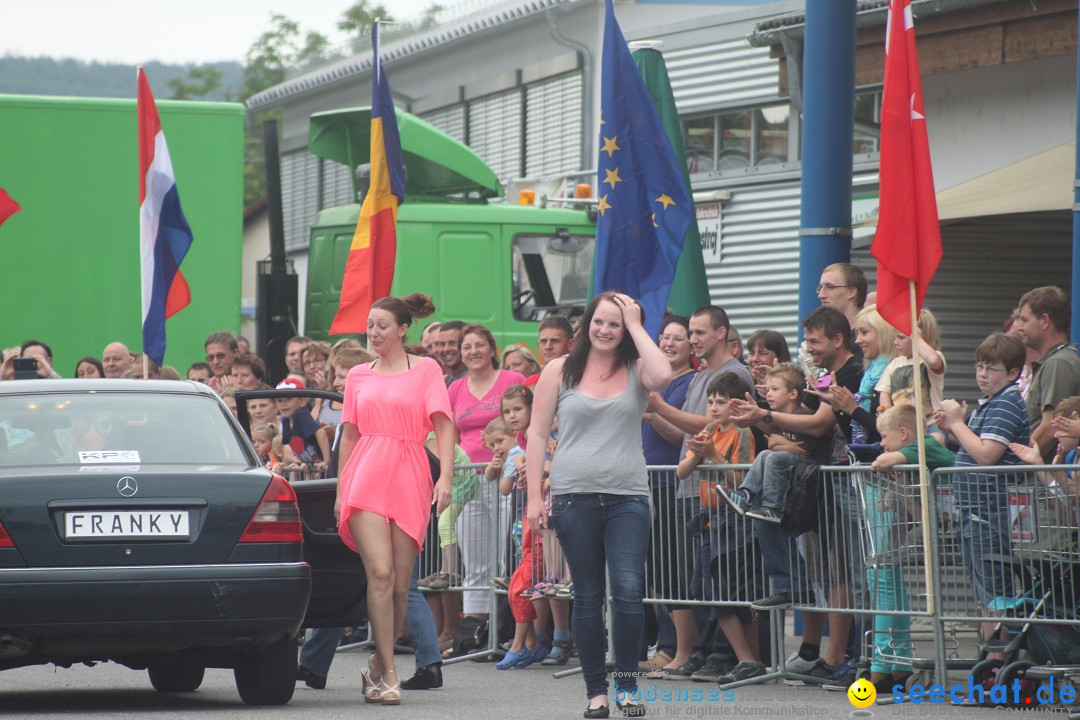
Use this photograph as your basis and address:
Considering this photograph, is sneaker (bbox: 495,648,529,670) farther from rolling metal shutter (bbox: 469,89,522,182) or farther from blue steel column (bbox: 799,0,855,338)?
rolling metal shutter (bbox: 469,89,522,182)

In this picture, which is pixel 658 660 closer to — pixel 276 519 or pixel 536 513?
pixel 536 513

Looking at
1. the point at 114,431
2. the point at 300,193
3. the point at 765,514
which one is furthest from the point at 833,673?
the point at 300,193

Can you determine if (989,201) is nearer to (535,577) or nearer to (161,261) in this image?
(535,577)

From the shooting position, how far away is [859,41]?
15148mm

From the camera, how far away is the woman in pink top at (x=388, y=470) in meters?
8.68

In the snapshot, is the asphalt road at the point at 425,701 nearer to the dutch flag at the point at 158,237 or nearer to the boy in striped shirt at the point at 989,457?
the boy in striped shirt at the point at 989,457

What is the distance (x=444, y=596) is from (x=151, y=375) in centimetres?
387

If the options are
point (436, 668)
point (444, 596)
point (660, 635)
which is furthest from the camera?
point (444, 596)

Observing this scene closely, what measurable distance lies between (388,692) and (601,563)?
139 cm

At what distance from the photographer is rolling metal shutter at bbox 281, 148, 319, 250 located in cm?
3078

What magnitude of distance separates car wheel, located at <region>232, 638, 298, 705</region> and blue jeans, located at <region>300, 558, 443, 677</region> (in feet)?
1.68

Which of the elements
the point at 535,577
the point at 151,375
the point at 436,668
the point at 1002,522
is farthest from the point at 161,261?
the point at 1002,522

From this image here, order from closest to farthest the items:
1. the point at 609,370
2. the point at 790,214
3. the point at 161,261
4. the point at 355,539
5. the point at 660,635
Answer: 1. the point at 609,370
2. the point at 355,539
3. the point at 660,635
4. the point at 161,261
5. the point at 790,214

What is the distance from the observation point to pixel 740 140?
19422mm
